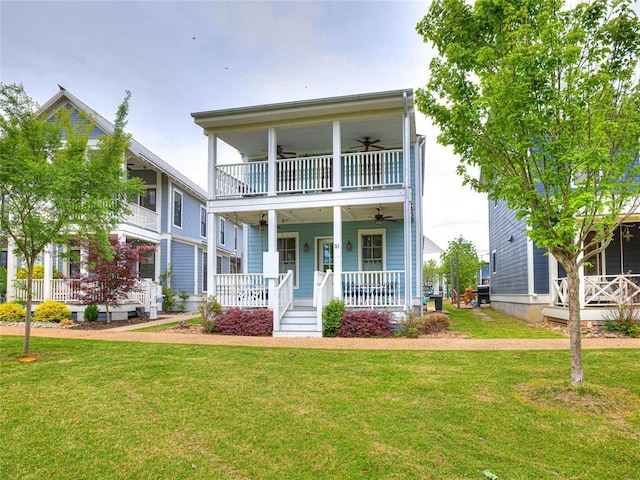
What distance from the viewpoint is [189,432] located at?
3871 millimetres

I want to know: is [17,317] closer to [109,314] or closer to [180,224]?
[109,314]

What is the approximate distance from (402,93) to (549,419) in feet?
27.3

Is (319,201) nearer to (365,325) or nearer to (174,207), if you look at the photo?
(365,325)

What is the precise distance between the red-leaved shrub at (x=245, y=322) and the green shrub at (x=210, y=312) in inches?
4.2

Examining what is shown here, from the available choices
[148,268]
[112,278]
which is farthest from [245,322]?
[148,268]

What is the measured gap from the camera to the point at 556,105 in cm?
466

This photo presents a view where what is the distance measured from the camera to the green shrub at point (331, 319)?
10.1 metres

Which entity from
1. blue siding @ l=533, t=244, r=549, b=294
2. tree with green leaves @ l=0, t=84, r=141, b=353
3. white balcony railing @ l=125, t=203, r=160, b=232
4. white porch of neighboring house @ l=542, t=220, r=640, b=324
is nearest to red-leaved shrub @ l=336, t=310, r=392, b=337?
white porch of neighboring house @ l=542, t=220, r=640, b=324

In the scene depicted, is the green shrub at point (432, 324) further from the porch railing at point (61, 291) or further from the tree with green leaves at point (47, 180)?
the porch railing at point (61, 291)

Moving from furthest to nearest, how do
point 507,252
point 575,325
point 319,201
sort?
point 507,252, point 319,201, point 575,325

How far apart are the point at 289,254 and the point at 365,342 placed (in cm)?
580

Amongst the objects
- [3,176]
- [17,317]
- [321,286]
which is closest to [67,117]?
[3,176]

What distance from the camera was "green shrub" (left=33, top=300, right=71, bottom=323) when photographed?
13242 mm

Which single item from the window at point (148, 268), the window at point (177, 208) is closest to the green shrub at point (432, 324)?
the window at point (148, 268)
